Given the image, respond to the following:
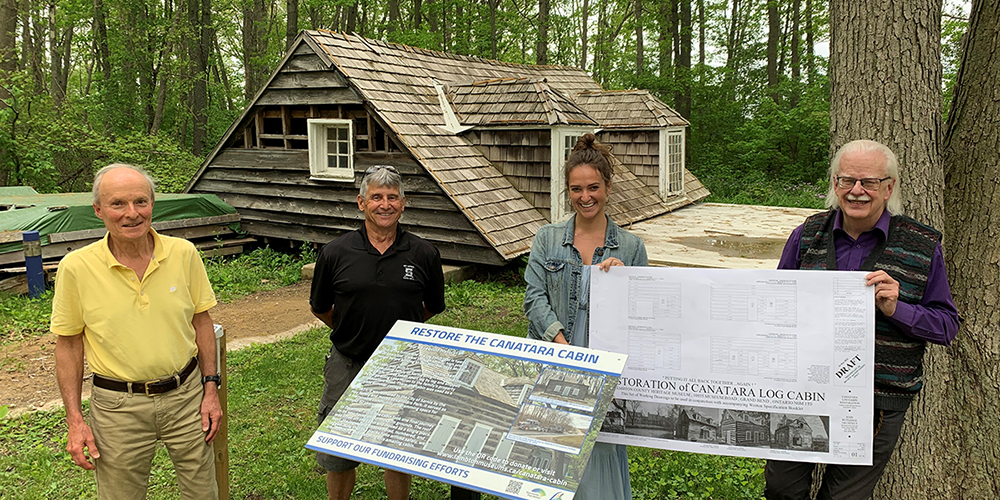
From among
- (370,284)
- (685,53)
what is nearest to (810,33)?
(685,53)

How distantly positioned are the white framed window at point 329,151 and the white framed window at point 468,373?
8.92 metres

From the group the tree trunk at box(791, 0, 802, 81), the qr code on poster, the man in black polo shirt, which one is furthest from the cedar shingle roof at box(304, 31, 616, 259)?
the tree trunk at box(791, 0, 802, 81)

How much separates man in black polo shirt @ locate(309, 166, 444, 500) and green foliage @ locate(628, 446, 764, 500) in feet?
5.68

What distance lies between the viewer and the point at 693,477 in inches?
172

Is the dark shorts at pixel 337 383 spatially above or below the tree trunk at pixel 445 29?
below

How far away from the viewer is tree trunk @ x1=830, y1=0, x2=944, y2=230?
3.24 m

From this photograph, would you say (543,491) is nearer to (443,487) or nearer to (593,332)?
(593,332)

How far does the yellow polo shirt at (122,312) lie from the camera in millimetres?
2805

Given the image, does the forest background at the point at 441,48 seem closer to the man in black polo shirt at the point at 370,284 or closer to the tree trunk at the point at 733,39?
the tree trunk at the point at 733,39

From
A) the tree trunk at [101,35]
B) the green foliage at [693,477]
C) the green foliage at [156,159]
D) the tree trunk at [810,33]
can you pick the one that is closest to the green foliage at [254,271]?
the green foliage at [156,159]

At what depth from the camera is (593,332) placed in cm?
280

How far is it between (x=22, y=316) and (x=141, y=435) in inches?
264

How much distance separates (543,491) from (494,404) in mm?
466

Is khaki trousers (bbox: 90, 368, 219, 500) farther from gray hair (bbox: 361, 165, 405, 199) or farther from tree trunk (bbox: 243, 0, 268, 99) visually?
tree trunk (bbox: 243, 0, 268, 99)
